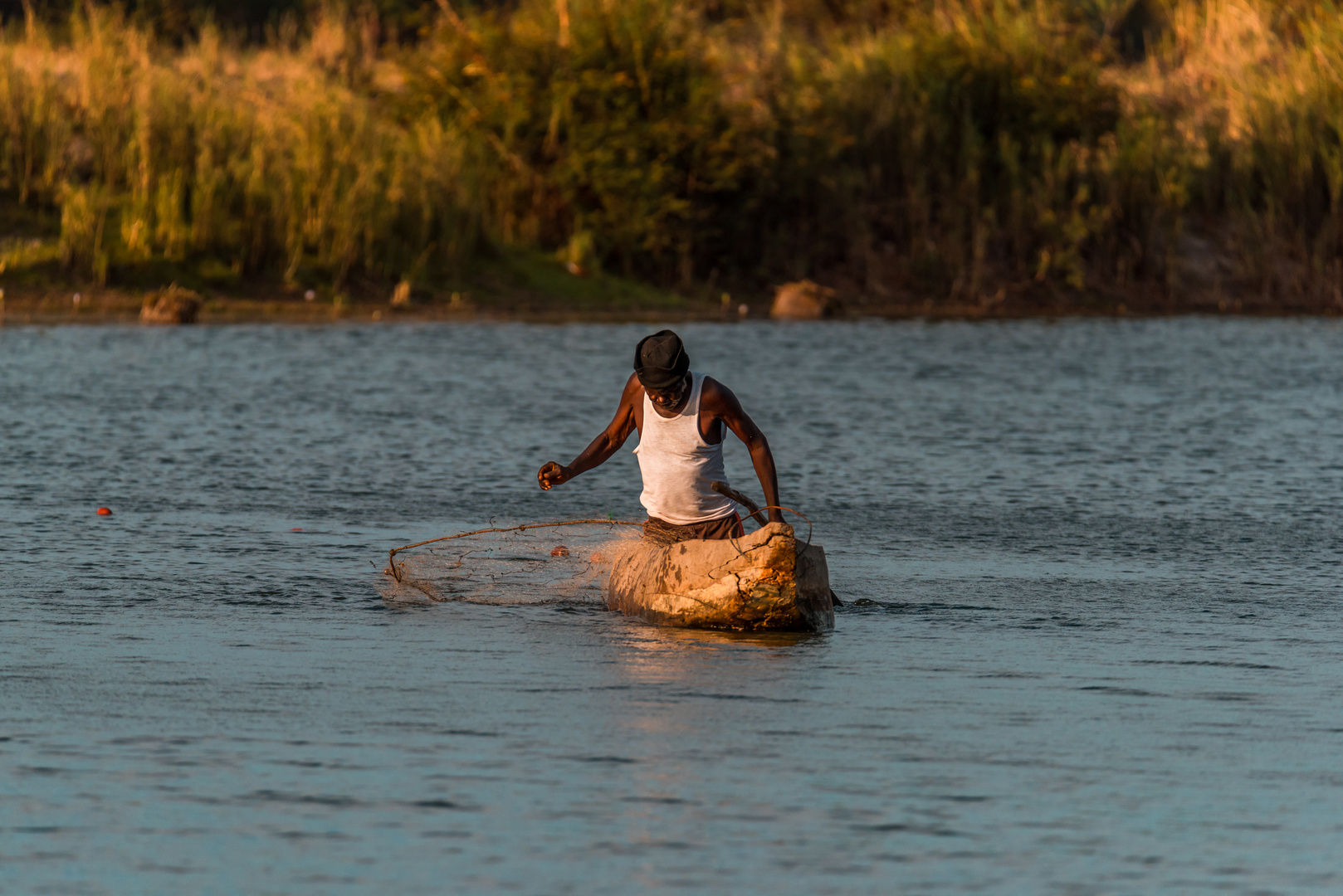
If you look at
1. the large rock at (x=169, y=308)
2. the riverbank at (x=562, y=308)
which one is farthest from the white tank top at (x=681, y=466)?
the riverbank at (x=562, y=308)

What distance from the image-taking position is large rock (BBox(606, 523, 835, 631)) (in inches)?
352

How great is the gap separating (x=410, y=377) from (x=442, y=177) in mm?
10448

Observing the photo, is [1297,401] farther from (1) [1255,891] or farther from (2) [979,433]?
(1) [1255,891]

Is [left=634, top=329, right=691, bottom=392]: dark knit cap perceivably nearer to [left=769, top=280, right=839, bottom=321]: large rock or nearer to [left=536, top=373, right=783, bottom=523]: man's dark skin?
[left=536, top=373, right=783, bottom=523]: man's dark skin

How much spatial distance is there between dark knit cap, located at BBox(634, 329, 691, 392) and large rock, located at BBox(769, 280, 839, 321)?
2279 centimetres

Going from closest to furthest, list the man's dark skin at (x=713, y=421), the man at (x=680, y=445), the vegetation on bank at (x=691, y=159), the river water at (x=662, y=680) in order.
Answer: the river water at (x=662, y=680), the man at (x=680, y=445), the man's dark skin at (x=713, y=421), the vegetation on bank at (x=691, y=159)

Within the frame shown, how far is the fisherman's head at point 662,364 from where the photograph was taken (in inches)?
356

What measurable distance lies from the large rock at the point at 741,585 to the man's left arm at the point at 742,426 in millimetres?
391

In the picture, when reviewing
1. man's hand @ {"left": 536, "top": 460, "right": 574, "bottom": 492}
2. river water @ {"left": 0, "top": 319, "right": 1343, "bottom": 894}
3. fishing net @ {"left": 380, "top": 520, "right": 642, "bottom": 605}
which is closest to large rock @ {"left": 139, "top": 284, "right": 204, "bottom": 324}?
river water @ {"left": 0, "top": 319, "right": 1343, "bottom": 894}

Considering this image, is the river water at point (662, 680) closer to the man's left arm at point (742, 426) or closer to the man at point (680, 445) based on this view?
the man at point (680, 445)

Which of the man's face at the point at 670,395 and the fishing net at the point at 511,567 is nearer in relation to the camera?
the man's face at the point at 670,395

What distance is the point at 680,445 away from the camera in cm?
939

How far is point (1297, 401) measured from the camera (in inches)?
813

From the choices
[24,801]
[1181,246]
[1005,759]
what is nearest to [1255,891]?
[1005,759]
